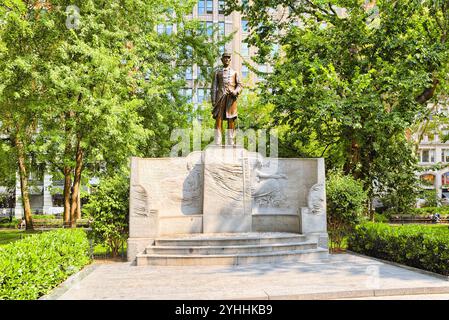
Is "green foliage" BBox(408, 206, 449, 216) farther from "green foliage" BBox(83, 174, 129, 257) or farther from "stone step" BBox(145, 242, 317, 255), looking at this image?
"green foliage" BBox(83, 174, 129, 257)

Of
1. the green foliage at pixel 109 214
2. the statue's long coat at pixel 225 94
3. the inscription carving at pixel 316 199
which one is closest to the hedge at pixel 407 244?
the inscription carving at pixel 316 199

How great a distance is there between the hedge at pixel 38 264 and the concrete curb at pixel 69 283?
0.52 feet

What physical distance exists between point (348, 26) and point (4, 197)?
4437cm

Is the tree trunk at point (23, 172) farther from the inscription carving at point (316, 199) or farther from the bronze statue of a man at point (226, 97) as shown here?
the inscription carving at point (316, 199)

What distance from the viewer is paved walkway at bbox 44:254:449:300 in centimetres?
746

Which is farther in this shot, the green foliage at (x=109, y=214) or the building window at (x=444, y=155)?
the building window at (x=444, y=155)

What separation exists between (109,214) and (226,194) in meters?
3.77

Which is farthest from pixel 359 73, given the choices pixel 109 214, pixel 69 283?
pixel 69 283

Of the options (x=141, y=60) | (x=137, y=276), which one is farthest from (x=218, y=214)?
(x=141, y=60)

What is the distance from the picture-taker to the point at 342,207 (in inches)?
556

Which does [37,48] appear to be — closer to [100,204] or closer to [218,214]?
[100,204]

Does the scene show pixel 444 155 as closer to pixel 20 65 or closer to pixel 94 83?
pixel 94 83

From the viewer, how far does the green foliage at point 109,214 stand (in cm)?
1262
